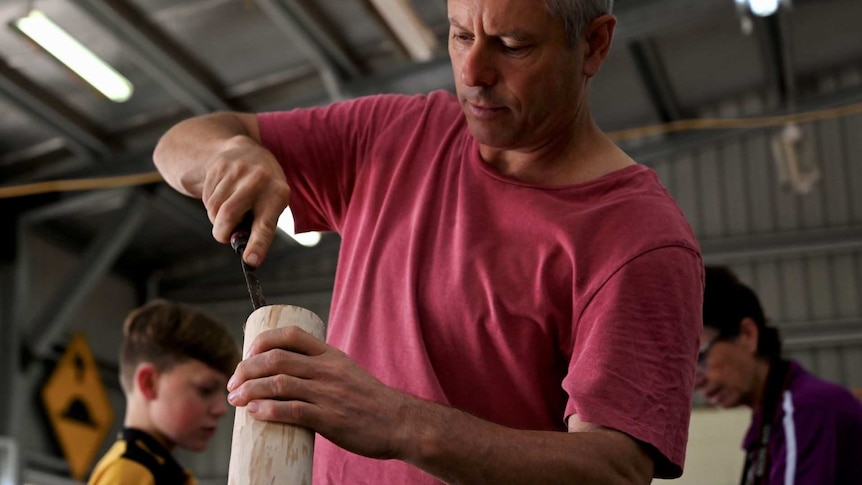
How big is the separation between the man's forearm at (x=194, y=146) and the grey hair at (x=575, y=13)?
0.54 m

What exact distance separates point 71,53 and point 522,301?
659cm

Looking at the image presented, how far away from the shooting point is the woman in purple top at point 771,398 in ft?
11.3

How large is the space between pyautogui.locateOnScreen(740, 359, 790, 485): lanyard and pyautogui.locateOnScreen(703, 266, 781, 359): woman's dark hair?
101mm

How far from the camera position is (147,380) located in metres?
3.69

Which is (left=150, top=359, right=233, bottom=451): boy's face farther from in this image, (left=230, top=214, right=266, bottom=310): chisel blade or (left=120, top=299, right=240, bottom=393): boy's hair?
(left=230, top=214, right=266, bottom=310): chisel blade

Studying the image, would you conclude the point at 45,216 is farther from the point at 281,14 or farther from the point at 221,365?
the point at 221,365

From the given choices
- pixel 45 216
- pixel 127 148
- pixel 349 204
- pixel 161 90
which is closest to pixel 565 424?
pixel 349 204

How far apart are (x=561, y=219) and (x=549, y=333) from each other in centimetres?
16

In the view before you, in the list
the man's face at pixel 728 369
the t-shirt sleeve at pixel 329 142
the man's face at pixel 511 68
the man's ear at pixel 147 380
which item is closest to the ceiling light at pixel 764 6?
the man's face at pixel 728 369

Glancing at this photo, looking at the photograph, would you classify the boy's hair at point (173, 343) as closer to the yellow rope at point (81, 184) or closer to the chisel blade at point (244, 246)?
the chisel blade at point (244, 246)

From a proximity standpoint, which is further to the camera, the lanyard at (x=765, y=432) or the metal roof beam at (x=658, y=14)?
the metal roof beam at (x=658, y=14)

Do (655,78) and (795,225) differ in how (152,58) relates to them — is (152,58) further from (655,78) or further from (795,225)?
(795,225)

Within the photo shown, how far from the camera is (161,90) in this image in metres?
A: 9.31

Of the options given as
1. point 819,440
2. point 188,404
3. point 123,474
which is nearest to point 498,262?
point 123,474
